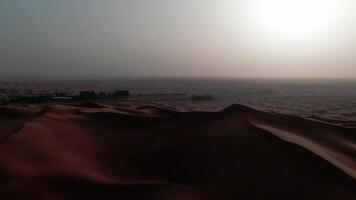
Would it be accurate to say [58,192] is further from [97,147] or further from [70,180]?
[97,147]

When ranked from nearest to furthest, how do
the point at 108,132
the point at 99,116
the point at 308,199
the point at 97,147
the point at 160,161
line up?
the point at 308,199 < the point at 160,161 < the point at 97,147 < the point at 108,132 < the point at 99,116

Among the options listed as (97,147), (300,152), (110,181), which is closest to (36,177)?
(110,181)

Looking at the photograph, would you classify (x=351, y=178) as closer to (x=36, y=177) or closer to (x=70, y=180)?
(x=70, y=180)

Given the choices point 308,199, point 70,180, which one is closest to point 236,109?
point 308,199

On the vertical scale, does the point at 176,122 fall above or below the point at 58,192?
above

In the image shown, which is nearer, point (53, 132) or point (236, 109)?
point (53, 132)

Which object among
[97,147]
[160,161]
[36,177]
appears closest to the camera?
[36,177]
